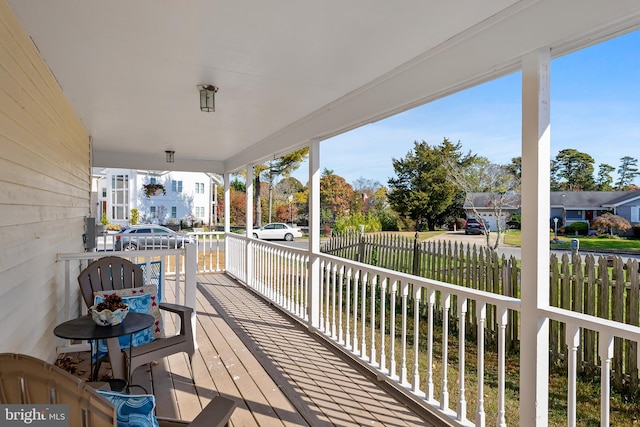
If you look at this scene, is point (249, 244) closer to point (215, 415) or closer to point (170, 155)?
point (170, 155)

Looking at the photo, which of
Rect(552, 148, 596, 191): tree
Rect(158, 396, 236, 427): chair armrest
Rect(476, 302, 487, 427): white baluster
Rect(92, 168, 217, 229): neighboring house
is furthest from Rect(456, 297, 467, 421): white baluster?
Rect(92, 168, 217, 229): neighboring house

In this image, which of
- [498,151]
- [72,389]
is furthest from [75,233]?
[498,151]

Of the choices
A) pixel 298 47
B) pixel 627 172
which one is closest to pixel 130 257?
pixel 298 47

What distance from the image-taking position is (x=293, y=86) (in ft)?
11.7

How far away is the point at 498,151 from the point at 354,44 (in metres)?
5.12

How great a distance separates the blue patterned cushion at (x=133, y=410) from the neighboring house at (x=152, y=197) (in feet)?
70.1

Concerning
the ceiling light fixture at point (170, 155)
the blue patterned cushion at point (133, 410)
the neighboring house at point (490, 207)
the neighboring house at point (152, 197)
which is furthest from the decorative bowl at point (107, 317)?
the neighboring house at point (152, 197)

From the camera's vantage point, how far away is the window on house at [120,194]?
892 inches

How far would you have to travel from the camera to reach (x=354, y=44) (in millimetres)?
2607

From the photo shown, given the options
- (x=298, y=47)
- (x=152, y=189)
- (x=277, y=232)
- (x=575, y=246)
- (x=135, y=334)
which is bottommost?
(x=135, y=334)

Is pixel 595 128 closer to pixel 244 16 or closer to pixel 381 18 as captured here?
pixel 381 18

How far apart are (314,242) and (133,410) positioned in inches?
136

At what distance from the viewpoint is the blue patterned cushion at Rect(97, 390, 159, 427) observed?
1.32 meters

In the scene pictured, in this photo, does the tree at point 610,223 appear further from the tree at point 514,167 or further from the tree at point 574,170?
the tree at point 514,167
